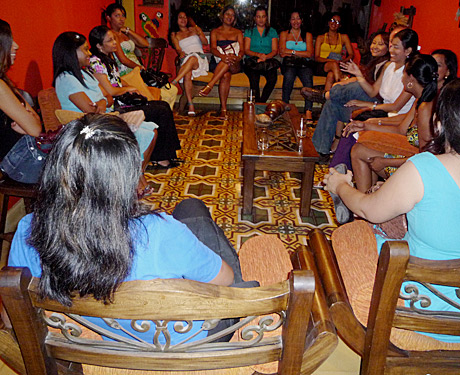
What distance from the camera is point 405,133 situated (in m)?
3.13

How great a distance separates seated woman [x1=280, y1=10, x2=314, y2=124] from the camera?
18.4ft

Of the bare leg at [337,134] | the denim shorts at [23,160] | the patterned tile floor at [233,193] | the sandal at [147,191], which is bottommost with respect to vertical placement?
the patterned tile floor at [233,193]

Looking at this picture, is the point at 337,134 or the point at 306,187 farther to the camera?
the point at 337,134

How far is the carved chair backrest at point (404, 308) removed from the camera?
0.98 meters

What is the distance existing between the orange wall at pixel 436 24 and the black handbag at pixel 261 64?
1776 mm

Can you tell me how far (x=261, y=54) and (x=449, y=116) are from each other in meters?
4.65

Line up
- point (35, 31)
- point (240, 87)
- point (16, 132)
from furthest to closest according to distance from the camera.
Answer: point (240, 87) < point (35, 31) < point (16, 132)

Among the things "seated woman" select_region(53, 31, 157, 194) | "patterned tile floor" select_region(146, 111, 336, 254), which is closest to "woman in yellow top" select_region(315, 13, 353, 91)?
"patterned tile floor" select_region(146, 111, 336, 254)

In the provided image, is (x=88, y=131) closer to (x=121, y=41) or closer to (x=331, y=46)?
(x=121, y=41)

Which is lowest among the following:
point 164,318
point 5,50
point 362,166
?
point 362,166

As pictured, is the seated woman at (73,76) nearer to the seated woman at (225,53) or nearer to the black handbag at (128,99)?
the black handbag at (128,99)

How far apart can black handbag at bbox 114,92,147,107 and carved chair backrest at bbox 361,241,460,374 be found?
3236 millimetres

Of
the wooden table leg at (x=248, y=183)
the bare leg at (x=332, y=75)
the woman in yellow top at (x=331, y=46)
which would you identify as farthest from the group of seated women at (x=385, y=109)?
the woman in yellow top at (x=331, y=46)

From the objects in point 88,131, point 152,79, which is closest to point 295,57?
point 152,79
